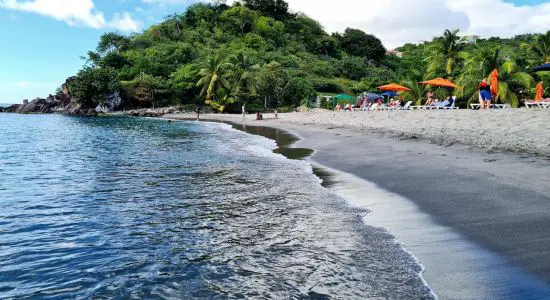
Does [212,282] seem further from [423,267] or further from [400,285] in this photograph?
[423,267]

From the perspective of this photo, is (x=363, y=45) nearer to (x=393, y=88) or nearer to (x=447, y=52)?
(x=447, y=52)

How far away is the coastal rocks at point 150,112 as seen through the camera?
189 ft

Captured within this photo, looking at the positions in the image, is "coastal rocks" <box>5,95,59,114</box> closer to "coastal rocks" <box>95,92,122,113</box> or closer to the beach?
"coastal rocks" <box>95,92,122,113</box>

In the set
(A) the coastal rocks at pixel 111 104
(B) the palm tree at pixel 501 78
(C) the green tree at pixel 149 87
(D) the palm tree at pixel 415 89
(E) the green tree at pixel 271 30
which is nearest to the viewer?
(B) the palm tree at pixel 501 78

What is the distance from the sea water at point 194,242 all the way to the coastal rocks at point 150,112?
49.5 m

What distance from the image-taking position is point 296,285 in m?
3.66

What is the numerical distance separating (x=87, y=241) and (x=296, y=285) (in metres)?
2.95

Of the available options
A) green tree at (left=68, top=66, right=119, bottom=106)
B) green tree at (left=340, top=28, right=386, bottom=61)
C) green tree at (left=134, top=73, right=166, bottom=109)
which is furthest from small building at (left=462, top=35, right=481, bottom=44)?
green tree at (left=68, top=66, right=119, bottom=106)

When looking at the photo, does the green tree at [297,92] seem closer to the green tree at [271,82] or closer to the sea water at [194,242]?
the green tree at [271,82]

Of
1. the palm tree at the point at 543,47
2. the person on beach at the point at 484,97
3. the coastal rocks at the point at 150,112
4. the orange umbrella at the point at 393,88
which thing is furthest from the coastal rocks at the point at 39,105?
the palm tree at the point at 543,47

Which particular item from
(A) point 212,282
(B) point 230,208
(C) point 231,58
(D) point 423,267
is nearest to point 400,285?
(D) point 423,267

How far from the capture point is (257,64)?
5928 cm

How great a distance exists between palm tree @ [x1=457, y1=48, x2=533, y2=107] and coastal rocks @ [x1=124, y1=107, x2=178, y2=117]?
41655mm

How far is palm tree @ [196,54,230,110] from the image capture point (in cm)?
5575
